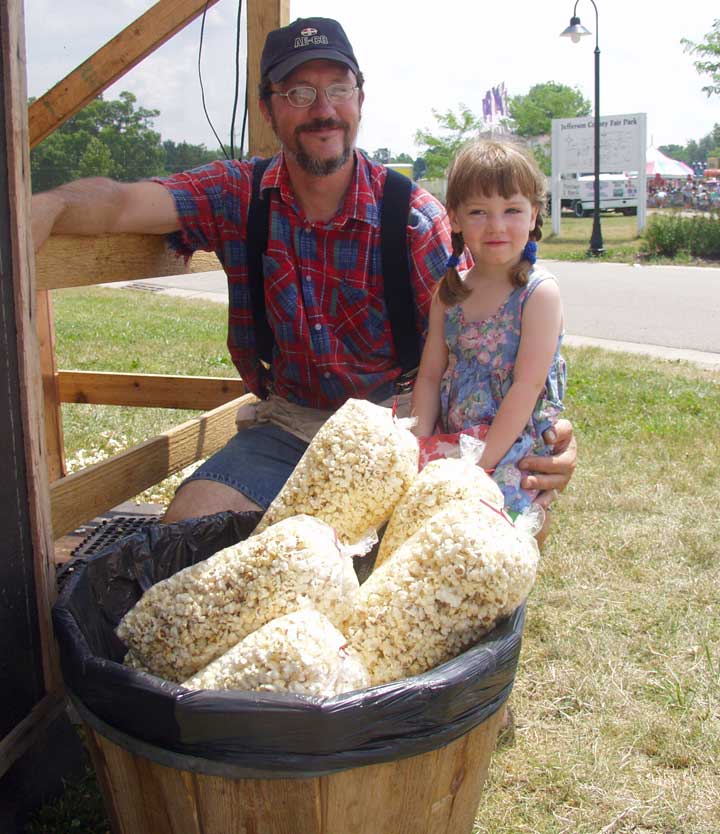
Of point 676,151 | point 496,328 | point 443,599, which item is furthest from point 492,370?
point 676,151

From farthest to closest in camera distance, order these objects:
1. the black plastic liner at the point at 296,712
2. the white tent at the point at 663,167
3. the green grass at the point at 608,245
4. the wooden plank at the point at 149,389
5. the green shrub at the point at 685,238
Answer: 1. the white tent at the point at 663,167
2. the green grass at the point at 608,245
3. the green shrub at the point at 685,238
4. the wooden plank at the point at 149,389
5. the black plastic liner at the point at 296,712

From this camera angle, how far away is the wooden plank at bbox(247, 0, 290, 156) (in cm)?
311

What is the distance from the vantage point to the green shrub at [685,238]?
54.8 ft

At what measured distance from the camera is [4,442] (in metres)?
1.64

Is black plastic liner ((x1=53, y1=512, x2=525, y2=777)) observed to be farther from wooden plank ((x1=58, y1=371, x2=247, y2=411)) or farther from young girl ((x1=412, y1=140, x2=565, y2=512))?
wooden plank ((x1=58, y1=371, x2=247, y2=411))

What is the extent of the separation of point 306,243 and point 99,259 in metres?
0.64

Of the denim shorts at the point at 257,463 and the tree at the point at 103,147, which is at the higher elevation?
the tree at the point at 103,147

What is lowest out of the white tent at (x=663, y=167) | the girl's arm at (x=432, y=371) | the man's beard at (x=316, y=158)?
the girl's arm at (x=432, y=371)

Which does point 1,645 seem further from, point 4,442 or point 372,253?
point 372,253

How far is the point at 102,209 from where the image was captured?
2.27 metres

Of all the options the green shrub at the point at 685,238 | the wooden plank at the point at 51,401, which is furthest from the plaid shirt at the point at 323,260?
the green shrub at the point at 685,238

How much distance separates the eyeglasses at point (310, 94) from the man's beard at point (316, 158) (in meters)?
0.06

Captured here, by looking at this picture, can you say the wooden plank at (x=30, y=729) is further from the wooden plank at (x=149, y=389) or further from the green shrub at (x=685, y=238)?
the green shrub at (x=685, y=238)

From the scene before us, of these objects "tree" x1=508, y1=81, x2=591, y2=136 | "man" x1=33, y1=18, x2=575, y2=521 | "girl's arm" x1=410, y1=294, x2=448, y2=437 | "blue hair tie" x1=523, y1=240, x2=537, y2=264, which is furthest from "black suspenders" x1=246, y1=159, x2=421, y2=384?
"tree" x1=508, y1=81, x2=591, y2=136
